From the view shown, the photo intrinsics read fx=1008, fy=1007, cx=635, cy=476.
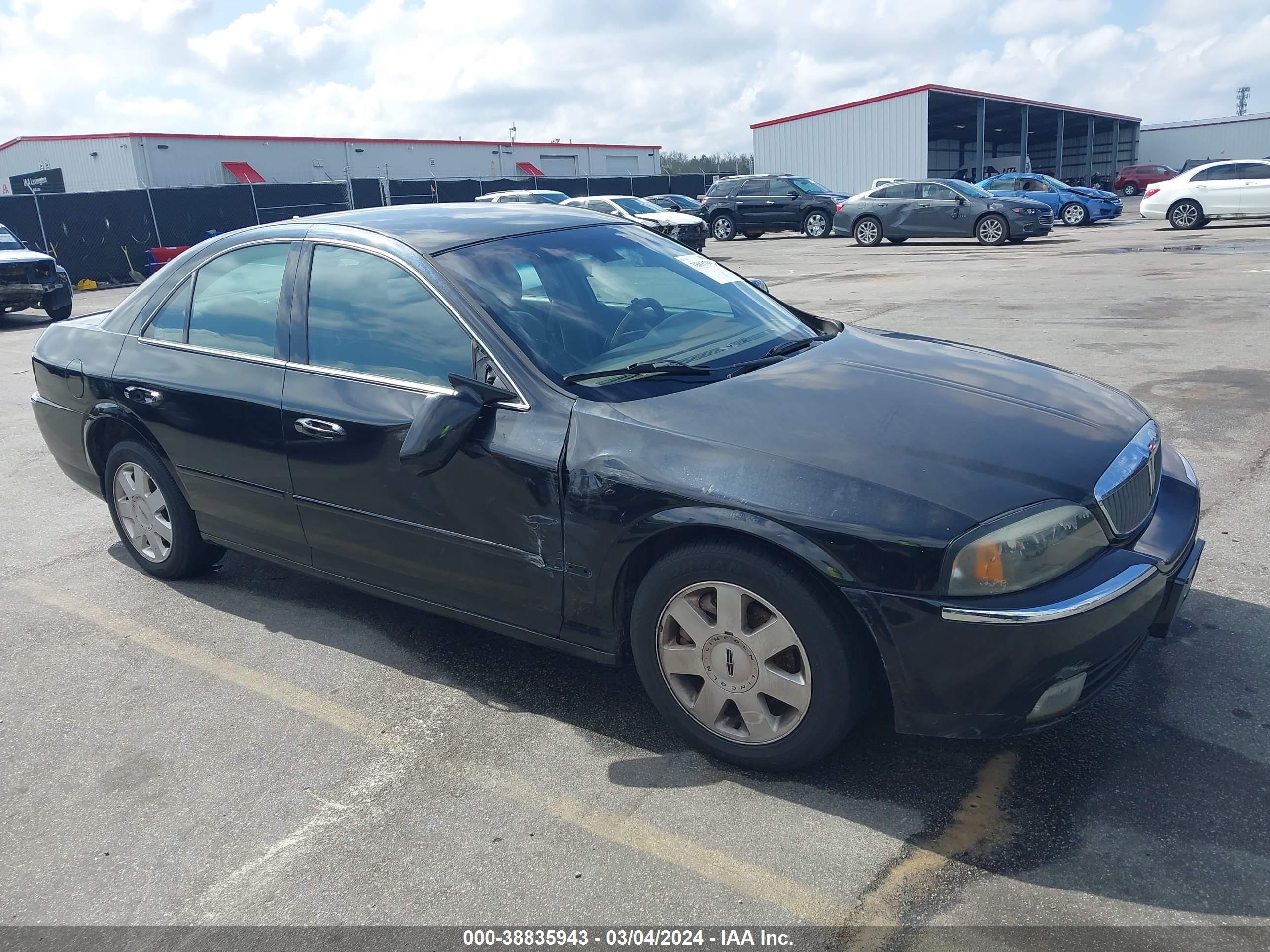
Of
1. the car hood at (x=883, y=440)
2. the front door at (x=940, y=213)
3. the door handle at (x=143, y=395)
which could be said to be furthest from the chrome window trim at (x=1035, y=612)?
the front door at (x=940, y=213)

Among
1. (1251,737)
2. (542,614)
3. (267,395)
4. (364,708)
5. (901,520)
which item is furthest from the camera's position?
(267,395)

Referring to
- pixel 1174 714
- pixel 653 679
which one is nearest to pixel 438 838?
pixel 653 679

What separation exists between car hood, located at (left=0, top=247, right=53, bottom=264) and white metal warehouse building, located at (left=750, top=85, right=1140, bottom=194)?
106ft

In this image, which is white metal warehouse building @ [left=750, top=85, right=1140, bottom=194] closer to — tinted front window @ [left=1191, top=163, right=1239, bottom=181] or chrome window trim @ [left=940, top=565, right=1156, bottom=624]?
tinted front window @ [left=1191, top=163, right=1239, bottom=181]

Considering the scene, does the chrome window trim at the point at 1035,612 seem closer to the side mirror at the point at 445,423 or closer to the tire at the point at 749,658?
the tire at the point at 749,658

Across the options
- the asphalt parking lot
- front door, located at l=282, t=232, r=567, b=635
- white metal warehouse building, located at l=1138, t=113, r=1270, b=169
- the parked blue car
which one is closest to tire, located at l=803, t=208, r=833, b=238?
the parked blue car

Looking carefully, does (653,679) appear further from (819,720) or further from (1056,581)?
(1056,581)

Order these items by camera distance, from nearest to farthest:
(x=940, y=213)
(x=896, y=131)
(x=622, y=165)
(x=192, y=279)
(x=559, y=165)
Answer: (x=192, y=279)
(x=940, y=213)
(x=896, y=131)
(x=559, y=165)
(x=622, y=165)

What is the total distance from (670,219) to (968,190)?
22.2 ft

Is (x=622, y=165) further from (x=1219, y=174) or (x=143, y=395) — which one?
(x=143, y=395)

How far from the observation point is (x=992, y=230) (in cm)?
2222

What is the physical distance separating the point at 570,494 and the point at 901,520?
988 mm

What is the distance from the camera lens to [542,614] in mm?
3219

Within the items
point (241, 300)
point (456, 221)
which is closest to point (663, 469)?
point (456, 221)
